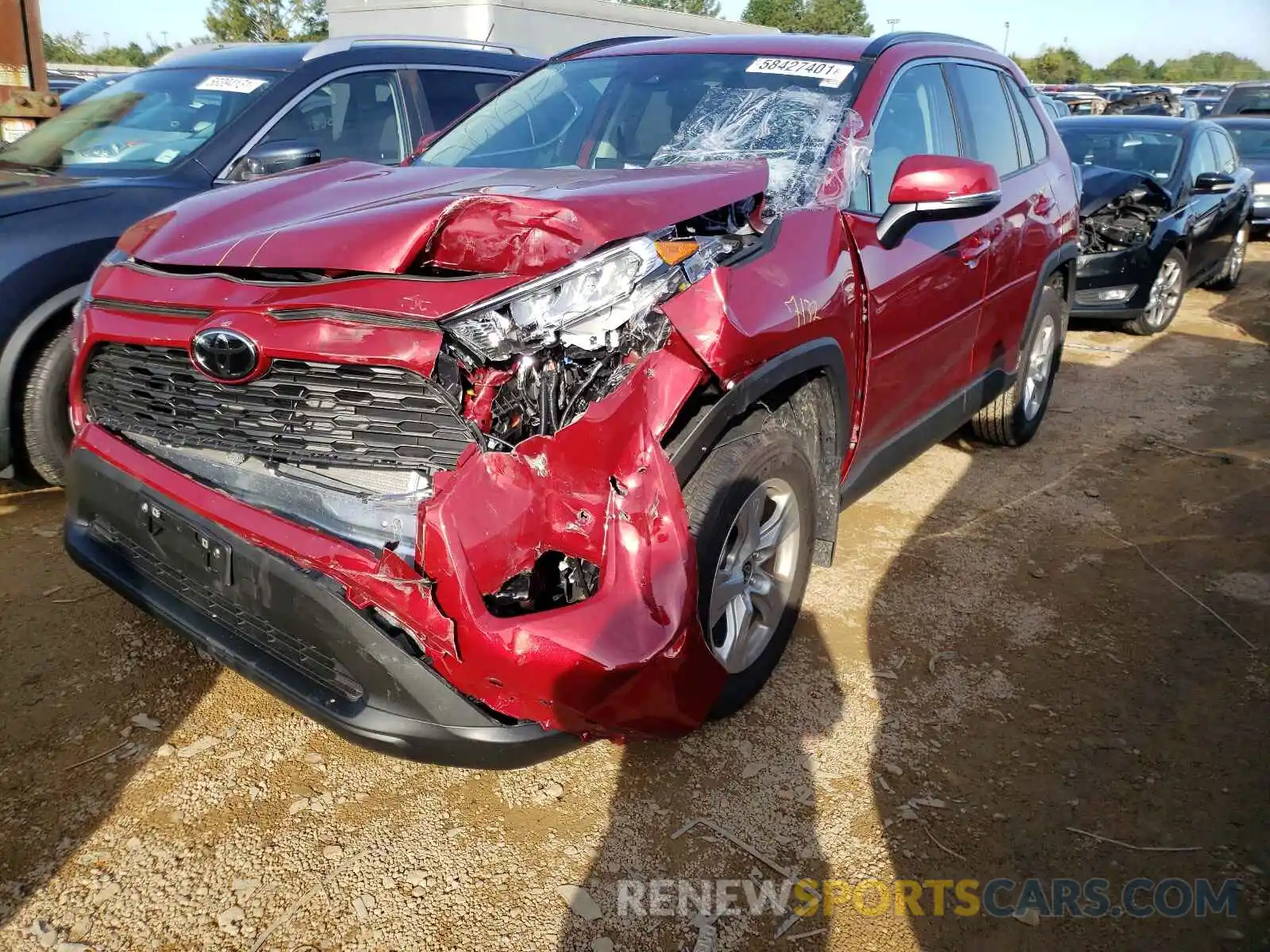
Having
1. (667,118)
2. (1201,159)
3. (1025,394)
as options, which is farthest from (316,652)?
(1201,159)

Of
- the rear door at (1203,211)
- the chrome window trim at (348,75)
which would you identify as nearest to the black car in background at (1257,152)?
the rear door at (1203,211)

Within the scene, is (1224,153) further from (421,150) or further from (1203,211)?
(421,150)

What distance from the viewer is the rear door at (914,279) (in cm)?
297

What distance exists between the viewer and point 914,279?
10.2ft

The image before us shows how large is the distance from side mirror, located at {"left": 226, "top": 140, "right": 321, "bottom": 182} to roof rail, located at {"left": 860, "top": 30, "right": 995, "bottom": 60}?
2.14 m

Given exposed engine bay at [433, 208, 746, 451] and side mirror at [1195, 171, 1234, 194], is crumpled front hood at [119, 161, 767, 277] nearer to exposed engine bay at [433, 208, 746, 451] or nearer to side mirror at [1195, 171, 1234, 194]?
exposed engine bay at [433, 208, 746, 451]

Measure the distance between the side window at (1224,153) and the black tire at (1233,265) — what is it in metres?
0.64

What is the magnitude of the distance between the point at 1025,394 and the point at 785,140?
8.34 ft

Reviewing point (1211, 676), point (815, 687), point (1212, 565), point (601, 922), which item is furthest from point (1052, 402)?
point (601, 922)

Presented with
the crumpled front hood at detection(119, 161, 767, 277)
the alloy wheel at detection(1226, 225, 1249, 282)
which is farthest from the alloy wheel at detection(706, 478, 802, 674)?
the alloy wheel at detection(1226, 225, 1249, 282)

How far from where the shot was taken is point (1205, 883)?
2.27 m

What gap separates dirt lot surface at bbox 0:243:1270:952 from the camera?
210 centimetres

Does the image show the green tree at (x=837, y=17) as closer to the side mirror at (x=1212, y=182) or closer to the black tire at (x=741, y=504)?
the side mirror at (x=1212, y=182)

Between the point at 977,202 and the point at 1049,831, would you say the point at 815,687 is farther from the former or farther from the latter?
the point at 977,202
